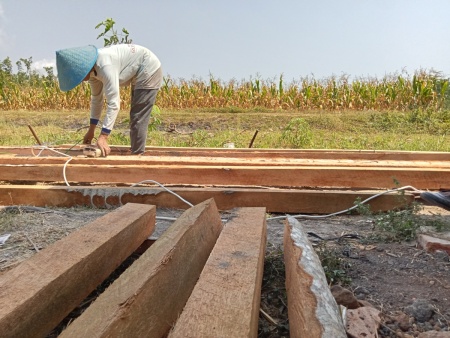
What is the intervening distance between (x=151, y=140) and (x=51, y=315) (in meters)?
7.49

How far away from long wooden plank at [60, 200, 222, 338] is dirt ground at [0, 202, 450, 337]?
0.31 m

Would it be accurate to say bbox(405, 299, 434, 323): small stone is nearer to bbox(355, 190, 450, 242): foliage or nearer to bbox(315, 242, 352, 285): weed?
bbox(315, 242, 352, 285): weed

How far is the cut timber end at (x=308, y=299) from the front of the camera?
118 cm

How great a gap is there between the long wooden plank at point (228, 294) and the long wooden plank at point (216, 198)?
3.77 feet

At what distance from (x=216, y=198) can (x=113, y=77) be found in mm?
2073

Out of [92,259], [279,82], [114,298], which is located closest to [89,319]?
[114,298]

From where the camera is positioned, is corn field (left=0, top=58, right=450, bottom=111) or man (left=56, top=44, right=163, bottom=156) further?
corn field (left=0, top=58, right=450, bottom=111)

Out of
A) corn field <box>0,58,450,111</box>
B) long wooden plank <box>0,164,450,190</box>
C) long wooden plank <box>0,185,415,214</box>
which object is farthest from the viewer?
corn field <box>0,58,450,111</box>

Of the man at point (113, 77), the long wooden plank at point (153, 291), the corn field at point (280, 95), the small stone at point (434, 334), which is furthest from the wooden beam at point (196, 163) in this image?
the corn field at point (280, 95)

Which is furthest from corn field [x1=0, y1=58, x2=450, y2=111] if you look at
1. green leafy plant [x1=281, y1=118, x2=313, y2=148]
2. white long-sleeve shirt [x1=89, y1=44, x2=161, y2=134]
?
white long-sleeve shirt [x1=89, y1=44, x2=161, y2=134]

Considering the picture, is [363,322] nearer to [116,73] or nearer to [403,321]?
[403,321]

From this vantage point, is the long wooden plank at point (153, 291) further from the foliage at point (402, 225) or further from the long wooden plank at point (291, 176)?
the long wooden plank at point (291, 176)

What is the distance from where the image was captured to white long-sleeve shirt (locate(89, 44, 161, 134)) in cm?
444

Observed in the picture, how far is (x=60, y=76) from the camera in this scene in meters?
4.39
